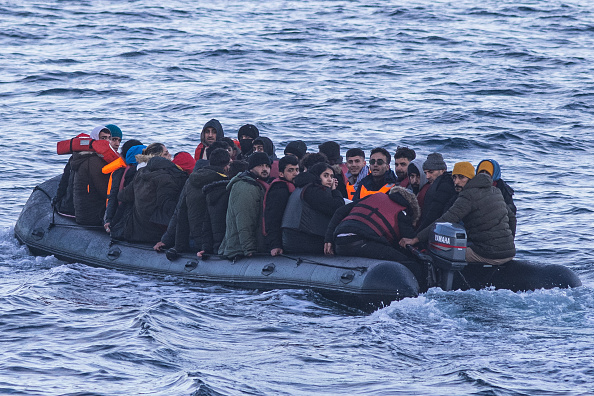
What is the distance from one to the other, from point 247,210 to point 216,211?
20.4 inches

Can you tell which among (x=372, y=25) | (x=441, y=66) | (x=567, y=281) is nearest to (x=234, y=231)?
(x=567, y=281)

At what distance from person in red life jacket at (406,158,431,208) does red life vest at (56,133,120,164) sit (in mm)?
4440

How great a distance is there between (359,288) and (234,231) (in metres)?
1.94

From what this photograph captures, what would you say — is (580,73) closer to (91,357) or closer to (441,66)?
(441,66)

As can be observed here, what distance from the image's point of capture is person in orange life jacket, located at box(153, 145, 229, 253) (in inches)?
421

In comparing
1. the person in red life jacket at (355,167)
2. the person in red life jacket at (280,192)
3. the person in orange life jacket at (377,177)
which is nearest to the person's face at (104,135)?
the person in red life jacket at (280,192)

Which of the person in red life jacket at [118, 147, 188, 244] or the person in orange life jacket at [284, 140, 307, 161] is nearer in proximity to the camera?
the person in red life jacket at [118, 147, 188, 244]

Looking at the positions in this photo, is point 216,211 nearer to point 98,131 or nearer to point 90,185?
point 90,185

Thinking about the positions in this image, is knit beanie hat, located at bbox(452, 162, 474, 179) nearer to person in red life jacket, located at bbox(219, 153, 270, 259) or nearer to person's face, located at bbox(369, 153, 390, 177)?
person's face, located at bbox(369, 153, 390, 177)

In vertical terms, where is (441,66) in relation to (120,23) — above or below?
below

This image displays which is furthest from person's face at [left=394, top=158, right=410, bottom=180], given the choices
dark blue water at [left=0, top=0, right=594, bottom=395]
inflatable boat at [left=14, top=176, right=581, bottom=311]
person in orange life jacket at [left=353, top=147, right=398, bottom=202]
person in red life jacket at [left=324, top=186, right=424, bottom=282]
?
dark blue water at [left=0, top=0, right=594, bottom=395]

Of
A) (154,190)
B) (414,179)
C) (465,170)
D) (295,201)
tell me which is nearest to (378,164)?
(414,179)

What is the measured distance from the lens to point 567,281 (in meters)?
9.50

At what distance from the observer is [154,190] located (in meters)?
11.1
